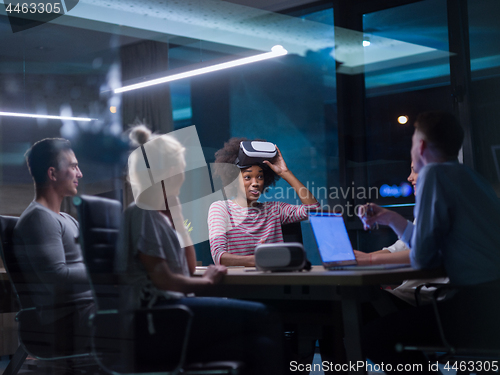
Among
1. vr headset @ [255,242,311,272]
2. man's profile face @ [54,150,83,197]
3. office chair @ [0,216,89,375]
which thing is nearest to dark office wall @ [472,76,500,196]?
vr headset @ [255,242,311,272]

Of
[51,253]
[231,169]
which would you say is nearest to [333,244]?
[51,253]

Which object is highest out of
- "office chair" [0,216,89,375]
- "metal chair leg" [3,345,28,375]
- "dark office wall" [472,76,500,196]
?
"dark office wall" [472,76,500,196]

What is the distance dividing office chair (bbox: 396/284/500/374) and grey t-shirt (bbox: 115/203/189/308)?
83 centimetres

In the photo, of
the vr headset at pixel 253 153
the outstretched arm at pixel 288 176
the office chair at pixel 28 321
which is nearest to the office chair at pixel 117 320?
the office chair at pixel 28 321

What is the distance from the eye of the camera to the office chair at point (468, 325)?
1571 mm

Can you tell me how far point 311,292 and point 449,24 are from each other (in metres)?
2.66

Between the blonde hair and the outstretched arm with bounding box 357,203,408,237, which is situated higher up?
the blonde hair

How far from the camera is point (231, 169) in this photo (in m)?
2.86

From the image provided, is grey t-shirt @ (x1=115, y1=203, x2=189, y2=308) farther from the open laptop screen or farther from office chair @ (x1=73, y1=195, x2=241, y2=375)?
the open laptop screen

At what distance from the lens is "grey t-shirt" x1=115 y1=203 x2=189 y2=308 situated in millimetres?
1469

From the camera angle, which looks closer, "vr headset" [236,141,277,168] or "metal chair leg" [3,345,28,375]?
"metal chair leg" [3,345,28,375]

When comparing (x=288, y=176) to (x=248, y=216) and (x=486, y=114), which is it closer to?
(x=248, y=216)

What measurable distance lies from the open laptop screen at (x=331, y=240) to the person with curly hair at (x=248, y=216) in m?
0.52

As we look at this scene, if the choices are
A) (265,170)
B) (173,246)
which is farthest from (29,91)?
(173,246)
